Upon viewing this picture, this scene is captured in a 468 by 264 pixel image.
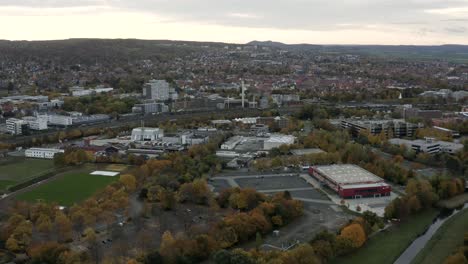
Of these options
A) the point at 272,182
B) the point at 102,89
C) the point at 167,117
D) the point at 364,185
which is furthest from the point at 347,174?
the point at 102,89

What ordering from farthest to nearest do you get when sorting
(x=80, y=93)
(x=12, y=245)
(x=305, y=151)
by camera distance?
(x=80, y=93) < (x=305, y=151) < (x=12, y=245)

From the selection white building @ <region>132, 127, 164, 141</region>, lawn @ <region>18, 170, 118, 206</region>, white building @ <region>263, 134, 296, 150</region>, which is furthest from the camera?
white building @ <region>132, 127, 164, 141</region>

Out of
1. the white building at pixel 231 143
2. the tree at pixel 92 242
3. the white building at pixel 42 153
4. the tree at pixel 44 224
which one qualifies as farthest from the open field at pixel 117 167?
the tree at pixel 92 242

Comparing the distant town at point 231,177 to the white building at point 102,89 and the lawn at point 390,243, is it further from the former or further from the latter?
the white building at point 102,89

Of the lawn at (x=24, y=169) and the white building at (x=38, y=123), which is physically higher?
the white building at (x=38, y=123)

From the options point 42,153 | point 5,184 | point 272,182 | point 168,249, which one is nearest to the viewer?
point 168,249

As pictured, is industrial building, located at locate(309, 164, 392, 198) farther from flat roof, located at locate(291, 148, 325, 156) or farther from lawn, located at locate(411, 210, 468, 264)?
flat roof, located at locate(291, 148, 325, 156)

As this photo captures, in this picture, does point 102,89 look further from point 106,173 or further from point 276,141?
point 106,173

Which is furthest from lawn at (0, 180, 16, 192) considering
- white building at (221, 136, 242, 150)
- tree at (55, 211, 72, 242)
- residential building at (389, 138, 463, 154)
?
residential building at (389, 138, 463, 154)
